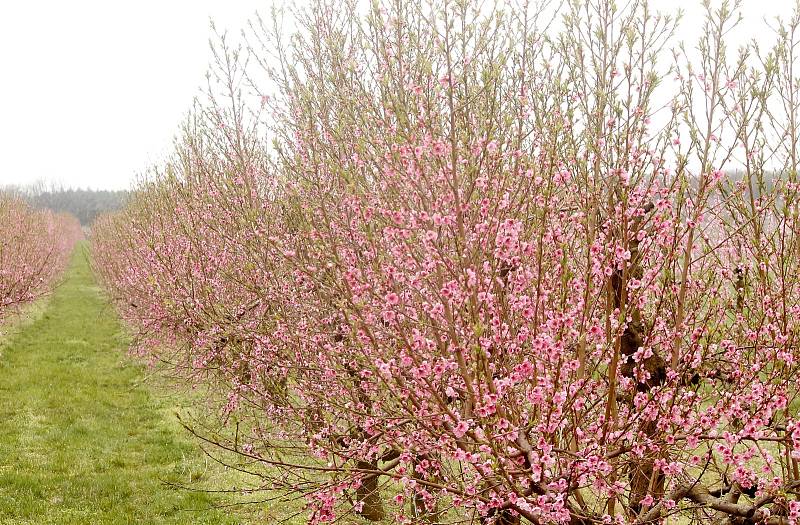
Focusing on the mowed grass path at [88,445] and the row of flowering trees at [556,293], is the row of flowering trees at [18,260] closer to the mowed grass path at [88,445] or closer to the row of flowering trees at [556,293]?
the mowed grass path at [88,445]

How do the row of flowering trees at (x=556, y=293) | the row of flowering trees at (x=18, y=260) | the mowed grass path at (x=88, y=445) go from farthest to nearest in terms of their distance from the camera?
the row of flowering trees at (x=18, y=260), the mowed grass path at (x=88, y=445), the row of flowering trees at (x=556, y=293)

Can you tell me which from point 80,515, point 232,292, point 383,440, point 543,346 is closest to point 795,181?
point 543,346

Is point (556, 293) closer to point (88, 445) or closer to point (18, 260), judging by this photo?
point (88, 445)

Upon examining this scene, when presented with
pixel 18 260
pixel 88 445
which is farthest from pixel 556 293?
pixel 18 260

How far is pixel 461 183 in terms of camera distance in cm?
442

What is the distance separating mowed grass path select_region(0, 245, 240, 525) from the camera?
9570 millimetres

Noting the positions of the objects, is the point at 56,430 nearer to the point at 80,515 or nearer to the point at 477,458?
the point at 80,515

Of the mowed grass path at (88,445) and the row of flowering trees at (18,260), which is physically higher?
the row of flowering trees at (18,260)

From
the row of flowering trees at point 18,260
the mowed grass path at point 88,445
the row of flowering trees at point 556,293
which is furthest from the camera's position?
the row of flowering trees at point 18,260

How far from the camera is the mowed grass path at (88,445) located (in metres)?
9.57

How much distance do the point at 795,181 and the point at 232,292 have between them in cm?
788

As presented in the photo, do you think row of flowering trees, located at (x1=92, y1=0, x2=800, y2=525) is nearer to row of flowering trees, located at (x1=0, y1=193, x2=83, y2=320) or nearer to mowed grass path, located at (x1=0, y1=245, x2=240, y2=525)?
mowed grass path, located at (x1=0, y1=245, x2=240, y2=525)

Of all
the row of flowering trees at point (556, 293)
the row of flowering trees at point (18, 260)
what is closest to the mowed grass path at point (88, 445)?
the row of flowering trees at point (18, 260)

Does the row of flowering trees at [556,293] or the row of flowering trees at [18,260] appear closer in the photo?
the row of flowering trees at [556,293]
